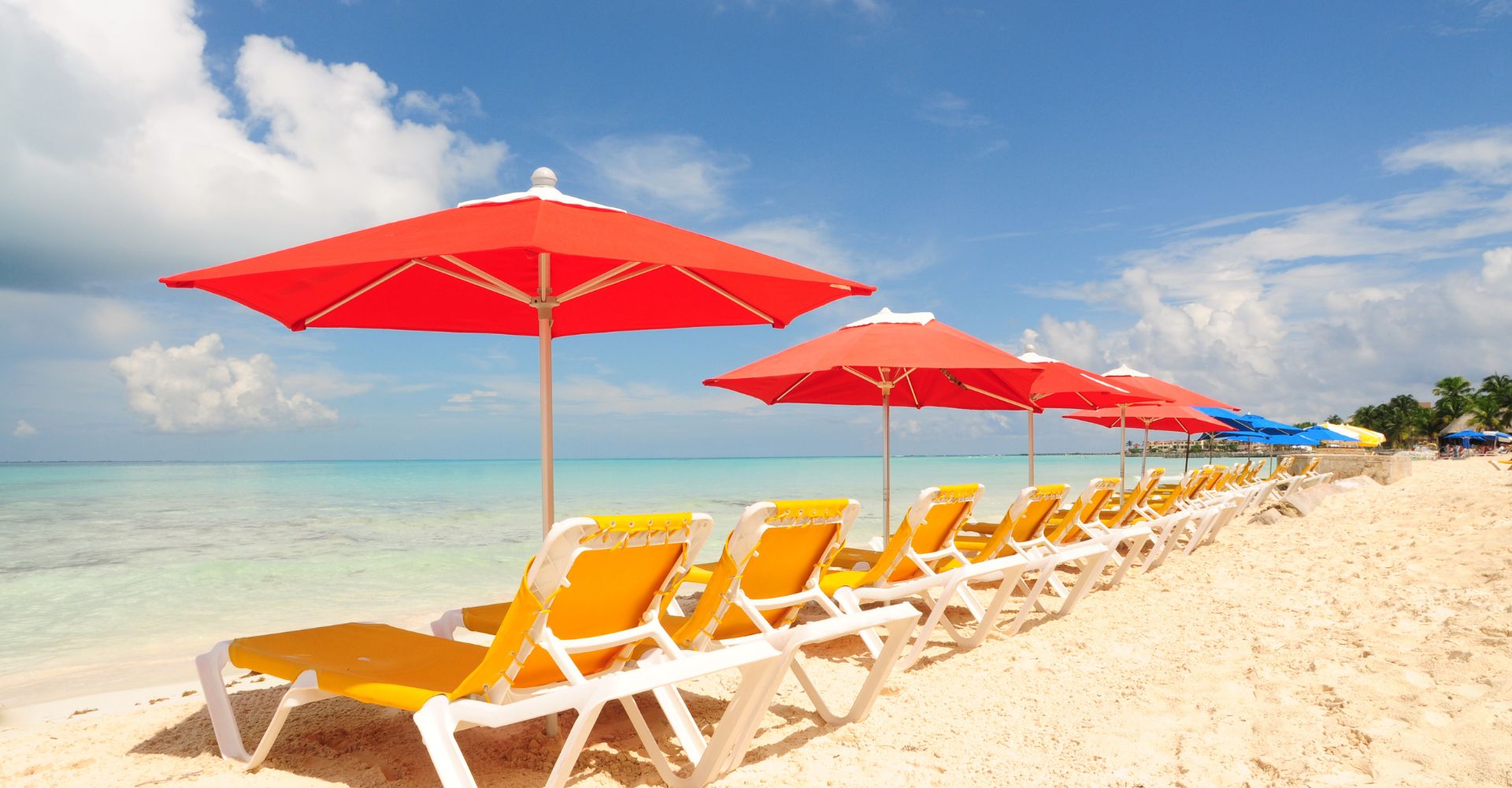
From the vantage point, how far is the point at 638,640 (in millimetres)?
2523

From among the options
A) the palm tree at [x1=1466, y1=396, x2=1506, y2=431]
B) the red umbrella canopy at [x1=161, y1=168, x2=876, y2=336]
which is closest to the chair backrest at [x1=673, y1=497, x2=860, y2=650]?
the red umbrella canopy at [x1=161, y1=168, x2=876, y2=336]

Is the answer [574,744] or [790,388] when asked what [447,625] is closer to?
[574,744]

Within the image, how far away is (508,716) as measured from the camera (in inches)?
78.6

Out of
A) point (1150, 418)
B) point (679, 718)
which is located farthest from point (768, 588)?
point (1150, 418)

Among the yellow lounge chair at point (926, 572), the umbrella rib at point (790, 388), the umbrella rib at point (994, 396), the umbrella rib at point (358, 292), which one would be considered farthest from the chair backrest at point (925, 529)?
the umbrella rib at point (994, 396)

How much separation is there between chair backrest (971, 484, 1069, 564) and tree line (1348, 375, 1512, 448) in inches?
3197

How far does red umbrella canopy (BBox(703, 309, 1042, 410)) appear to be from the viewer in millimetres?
5184

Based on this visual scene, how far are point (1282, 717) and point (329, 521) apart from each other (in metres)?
19.7

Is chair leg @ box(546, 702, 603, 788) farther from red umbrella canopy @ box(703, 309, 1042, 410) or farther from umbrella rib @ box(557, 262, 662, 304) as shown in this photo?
red umbrella canopy @ box(703, 309, 1042, 410)

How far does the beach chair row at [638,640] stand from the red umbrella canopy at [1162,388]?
19.5 feet

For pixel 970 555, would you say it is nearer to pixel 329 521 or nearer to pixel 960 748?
pixel 960 748

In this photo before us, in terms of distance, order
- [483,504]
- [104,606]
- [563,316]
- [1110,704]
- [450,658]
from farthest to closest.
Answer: [483,504] < [104,606] < [563,316] < [1110,704] < [450,658]

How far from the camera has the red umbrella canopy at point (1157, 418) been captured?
11.0m

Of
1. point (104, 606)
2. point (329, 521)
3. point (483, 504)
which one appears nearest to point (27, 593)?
A: point (104, 606)
